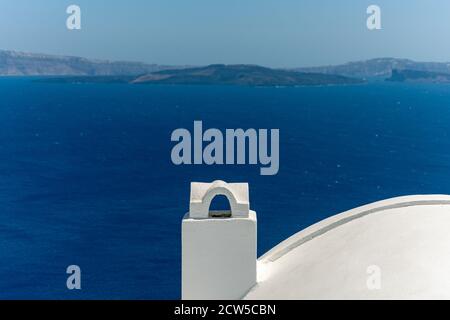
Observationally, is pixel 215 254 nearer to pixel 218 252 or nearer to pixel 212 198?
pixel 218 252

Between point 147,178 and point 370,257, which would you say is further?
point 147,178

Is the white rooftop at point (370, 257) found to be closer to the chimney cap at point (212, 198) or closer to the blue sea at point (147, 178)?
the chimney cap at point (212, 198)

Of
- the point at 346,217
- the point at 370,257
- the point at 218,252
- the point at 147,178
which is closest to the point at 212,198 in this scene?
the point at 218,252

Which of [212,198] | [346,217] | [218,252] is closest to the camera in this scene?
[218,252]

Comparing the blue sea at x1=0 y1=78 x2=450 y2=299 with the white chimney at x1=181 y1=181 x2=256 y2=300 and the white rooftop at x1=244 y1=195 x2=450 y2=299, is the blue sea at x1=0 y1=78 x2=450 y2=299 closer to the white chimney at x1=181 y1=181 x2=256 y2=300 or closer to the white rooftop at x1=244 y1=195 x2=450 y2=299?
the white rooftop at x1=244 y1=195 x2=450 y2=299

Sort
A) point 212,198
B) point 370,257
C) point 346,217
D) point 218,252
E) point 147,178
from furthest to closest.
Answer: point 147,178, point 346,217, point 212,198, point 218,252, point 370,257
